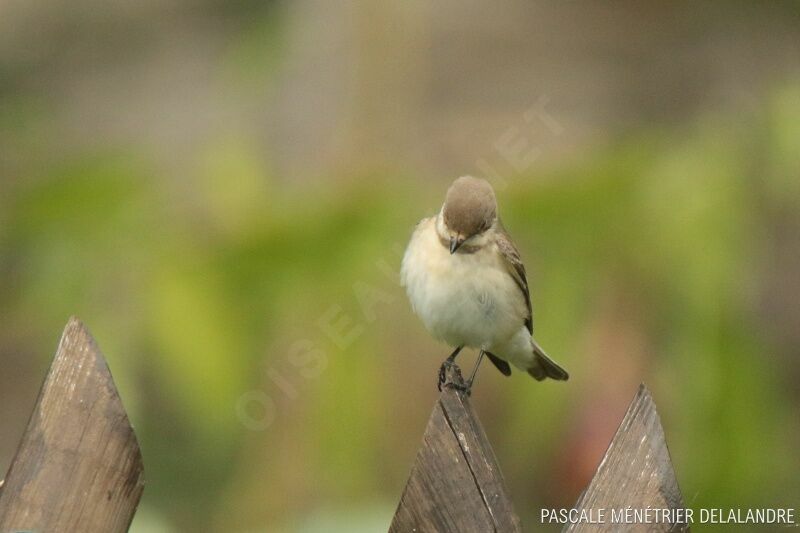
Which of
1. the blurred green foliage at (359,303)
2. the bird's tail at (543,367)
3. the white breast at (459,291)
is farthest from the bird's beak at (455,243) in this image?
the bird's tail at (543,367)

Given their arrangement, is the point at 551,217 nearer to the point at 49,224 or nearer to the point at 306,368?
the point at 306,368

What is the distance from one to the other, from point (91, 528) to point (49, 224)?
1.16m

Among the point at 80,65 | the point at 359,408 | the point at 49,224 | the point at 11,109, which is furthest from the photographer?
the point at 80,65

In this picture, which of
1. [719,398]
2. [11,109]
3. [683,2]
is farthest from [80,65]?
[719,398]

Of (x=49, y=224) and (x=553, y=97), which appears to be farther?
(x=553, y=97)

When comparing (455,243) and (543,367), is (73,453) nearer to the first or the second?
(455,243)

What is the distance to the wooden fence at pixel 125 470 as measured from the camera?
2029 millimetres

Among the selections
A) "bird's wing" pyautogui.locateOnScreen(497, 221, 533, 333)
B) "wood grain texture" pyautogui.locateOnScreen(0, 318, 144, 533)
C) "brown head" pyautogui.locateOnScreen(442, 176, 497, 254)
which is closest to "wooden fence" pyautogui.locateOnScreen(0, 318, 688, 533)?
"wood grain texture" pyautogui.locateOnScreen(0, 318, 144, 533)

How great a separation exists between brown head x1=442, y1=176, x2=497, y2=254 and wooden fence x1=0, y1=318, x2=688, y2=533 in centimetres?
147

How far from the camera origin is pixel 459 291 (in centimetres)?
380

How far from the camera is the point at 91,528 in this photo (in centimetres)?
204

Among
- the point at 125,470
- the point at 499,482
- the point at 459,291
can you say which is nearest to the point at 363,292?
the point at 459,291

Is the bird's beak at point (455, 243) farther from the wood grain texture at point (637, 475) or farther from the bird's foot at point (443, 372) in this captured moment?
the wood grain texture at point (637, 475)

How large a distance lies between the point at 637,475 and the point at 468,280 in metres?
1.71
